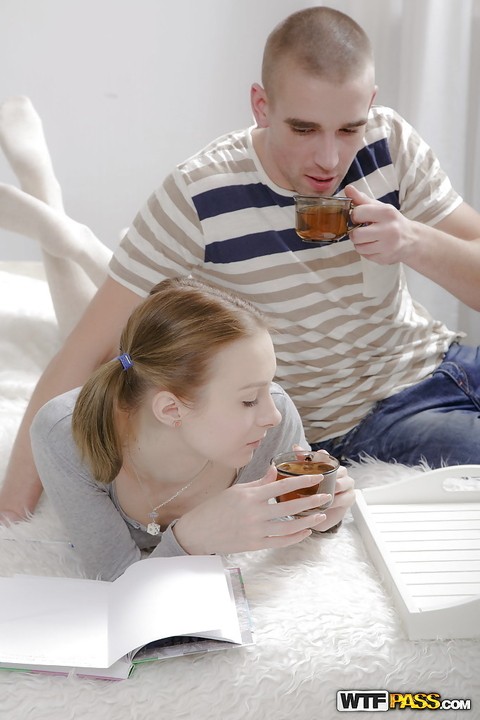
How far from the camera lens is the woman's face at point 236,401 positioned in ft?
4.65

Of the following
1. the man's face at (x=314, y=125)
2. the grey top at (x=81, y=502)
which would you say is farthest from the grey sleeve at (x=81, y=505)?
the man's face at (x=314, y=125)

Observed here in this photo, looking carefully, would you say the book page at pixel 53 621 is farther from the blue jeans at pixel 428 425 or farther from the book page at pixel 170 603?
the blue jeans at pixel 428 425

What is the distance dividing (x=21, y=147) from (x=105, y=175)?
0.82 meters

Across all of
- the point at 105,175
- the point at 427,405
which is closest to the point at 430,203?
the point at 427,405

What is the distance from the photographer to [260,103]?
1812 mm

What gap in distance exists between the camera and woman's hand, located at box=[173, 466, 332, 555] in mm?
1334

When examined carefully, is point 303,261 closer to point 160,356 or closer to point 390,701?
point 160,356

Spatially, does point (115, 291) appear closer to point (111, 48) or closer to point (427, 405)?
point (427, 405)

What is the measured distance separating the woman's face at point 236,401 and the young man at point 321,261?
0.38 m

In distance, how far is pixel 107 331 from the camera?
5.99ft

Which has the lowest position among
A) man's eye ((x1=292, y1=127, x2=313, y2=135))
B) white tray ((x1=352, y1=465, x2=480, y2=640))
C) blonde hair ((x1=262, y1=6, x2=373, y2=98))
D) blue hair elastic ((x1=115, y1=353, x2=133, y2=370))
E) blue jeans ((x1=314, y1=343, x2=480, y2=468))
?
blue jeans ((x1=314, y1=343, x2=480, y2=468))

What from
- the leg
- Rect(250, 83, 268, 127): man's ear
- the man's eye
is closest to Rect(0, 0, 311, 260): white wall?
the leg

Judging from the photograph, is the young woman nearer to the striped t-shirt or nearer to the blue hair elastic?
the blue hair elastic

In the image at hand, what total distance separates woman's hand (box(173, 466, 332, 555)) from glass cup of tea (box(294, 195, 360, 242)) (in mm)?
A: 459
